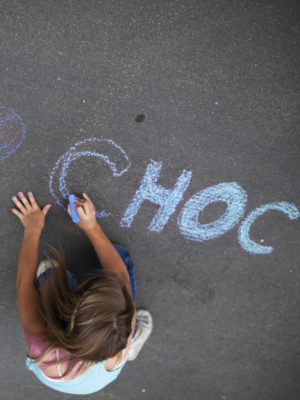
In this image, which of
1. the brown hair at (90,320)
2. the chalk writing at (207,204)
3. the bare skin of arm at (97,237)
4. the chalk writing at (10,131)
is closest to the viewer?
the brown hair at (90,320)

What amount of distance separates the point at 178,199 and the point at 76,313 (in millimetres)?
1124

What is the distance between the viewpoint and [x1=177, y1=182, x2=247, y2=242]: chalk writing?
2119 mm

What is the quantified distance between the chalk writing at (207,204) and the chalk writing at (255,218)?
0.26ft

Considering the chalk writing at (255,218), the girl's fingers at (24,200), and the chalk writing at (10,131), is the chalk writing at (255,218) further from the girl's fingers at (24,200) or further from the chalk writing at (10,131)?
the chalk writing at (10,131)

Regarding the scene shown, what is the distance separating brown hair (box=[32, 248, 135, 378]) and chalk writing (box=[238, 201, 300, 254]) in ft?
3.76

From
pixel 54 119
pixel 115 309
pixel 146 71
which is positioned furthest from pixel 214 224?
pixel 54 119

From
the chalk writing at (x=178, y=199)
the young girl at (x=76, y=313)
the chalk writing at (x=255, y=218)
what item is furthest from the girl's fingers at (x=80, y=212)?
the chalk writing at (x=255, y=218)

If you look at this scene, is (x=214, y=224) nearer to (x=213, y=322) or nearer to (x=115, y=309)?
(x=213, y=322)

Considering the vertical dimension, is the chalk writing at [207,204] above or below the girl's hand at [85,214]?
below

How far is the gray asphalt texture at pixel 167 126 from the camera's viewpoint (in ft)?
6.40

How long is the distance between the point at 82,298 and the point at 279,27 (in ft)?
7.51

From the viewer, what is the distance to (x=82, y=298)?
140 cm

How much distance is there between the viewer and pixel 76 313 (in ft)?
4.46

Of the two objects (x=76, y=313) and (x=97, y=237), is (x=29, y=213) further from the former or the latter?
(x=76, y=313)
